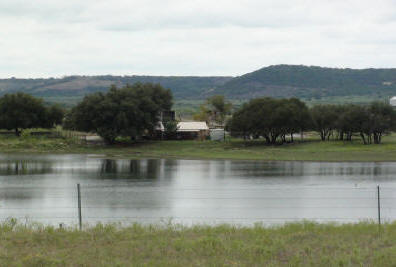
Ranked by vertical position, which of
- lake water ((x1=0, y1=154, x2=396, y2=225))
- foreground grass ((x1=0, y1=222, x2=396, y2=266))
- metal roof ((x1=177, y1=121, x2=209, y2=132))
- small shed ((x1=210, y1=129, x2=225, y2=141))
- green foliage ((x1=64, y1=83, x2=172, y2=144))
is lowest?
lake water ((x1=0, y1=154, x2=396, y2=225))

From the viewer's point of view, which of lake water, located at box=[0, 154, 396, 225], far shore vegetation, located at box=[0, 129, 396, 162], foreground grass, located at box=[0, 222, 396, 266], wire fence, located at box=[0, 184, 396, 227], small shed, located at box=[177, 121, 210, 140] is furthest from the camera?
small shed, located at box=[177, 121, 210, 140]

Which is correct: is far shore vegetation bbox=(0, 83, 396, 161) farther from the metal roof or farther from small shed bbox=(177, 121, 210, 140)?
the metal roof

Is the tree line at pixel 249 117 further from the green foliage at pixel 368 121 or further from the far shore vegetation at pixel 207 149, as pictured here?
the far shore vegetation at pixel 207 149

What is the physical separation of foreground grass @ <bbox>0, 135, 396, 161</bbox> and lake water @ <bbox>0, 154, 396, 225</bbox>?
6.57 metres

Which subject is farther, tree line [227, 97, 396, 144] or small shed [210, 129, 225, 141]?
small shed [210, 129, 225, 141]

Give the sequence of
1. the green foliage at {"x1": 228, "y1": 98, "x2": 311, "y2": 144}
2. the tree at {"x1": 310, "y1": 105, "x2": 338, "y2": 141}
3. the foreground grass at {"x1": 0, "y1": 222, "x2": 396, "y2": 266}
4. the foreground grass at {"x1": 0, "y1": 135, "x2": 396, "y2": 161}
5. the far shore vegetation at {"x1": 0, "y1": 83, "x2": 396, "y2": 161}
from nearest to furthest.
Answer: the foreground grass at {"x1": 0, "y1": 222, "x2": 396, "y2": 266} → the foreground grass at {"x1": 0, "y1": 135, "x2": 396, "y2": 161} → the far shore vegetation at {"x1": 0, "y1": 83, "x2": 396, "y2": 161} → the green foliage at {"x1": 228, "y1": 98, "x2": 311, "y2": 144} → the tree at {"x1": 310, "y1": 105, "x2": 338, "y2": 141}

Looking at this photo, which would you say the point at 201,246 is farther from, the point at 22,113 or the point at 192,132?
the point at 22,113

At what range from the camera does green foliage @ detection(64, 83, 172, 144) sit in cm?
8031

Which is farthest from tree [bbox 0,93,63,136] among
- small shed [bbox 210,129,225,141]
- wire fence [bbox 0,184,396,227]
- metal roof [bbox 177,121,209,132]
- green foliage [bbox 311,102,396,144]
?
wire fence [bbox 0,184,396,227]

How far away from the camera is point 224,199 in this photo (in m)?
28.3

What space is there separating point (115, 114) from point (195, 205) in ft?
186

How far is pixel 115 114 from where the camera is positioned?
8125cm

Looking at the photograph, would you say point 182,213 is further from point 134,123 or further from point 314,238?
point 134,123

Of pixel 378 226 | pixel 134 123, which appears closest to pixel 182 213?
pixel 378 226
